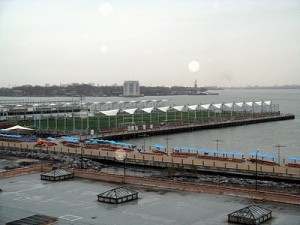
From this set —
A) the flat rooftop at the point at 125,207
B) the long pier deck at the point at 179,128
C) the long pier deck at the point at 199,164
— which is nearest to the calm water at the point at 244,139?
the long pier deck at the point at 179,128

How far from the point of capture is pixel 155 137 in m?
48.0

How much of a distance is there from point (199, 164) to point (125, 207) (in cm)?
1157

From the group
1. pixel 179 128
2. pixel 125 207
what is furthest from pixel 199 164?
pixel 179 128

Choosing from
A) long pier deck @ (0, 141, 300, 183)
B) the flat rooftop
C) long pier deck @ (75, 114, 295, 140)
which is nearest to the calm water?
long pier deck @ (75, 114, 295, 140)

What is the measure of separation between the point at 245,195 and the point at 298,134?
3577 cm

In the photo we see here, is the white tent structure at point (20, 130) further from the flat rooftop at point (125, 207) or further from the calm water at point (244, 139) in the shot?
the flat rooftop at point (125, 207)

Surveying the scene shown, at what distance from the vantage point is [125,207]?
15.9 m

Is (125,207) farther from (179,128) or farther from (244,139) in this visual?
(179,128)

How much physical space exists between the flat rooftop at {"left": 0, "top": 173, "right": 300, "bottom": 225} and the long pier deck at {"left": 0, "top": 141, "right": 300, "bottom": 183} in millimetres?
4867

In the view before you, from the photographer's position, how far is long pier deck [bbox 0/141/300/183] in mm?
24016

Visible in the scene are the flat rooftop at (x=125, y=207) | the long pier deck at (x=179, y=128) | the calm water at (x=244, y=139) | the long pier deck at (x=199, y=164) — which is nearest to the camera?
the flat rooftop at (x=125, y=207)

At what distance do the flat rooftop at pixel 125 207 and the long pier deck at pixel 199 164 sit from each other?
192 inches

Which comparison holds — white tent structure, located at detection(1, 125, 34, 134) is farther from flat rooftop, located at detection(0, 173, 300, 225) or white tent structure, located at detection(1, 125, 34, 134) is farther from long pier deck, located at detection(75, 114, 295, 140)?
flat rooftop, located at detection(0, 173, 300, 225)

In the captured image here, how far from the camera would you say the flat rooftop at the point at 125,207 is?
1428cm
